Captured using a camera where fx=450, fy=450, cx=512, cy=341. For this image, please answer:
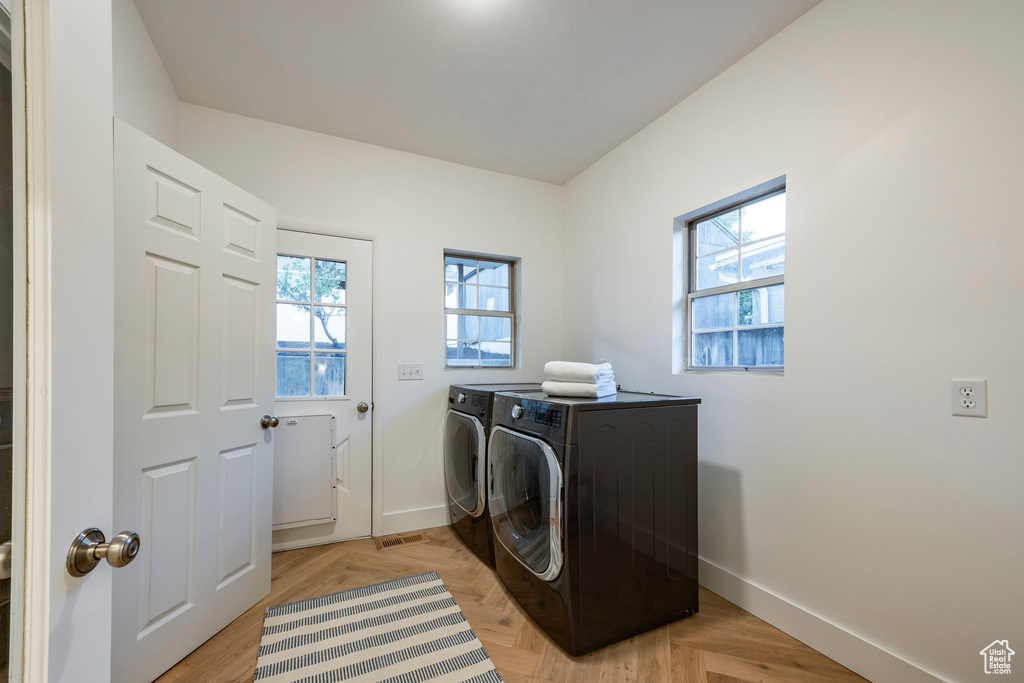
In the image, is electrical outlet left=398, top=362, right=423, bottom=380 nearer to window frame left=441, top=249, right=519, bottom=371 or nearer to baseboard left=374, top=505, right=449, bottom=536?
window frame left=441, top=249, right=519, bottom=371

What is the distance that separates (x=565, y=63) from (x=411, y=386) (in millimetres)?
1992

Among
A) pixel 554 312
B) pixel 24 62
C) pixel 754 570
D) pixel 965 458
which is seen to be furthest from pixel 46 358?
pixel 554 312

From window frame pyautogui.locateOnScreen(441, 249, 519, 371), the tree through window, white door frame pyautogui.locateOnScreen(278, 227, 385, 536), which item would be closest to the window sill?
window frame pyautogui.locateOnScreen(441, 249, 519, 371)

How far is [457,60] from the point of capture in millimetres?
2053

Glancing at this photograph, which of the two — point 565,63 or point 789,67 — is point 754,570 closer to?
point 789,67

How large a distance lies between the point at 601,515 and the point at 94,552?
4.74 feet

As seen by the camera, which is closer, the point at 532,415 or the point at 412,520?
the point at 532,415

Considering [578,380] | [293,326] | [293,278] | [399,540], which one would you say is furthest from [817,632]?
[293,278]

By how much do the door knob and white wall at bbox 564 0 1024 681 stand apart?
6.61 feet

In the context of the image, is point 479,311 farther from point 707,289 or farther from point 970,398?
point 970,398

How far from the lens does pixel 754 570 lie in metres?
1.95

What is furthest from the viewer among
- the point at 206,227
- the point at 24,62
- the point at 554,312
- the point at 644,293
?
the point at 554,312

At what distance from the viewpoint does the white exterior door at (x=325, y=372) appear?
2.59 metres

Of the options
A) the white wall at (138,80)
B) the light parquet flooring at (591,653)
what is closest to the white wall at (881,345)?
the light parquet flooring at (591,653)
